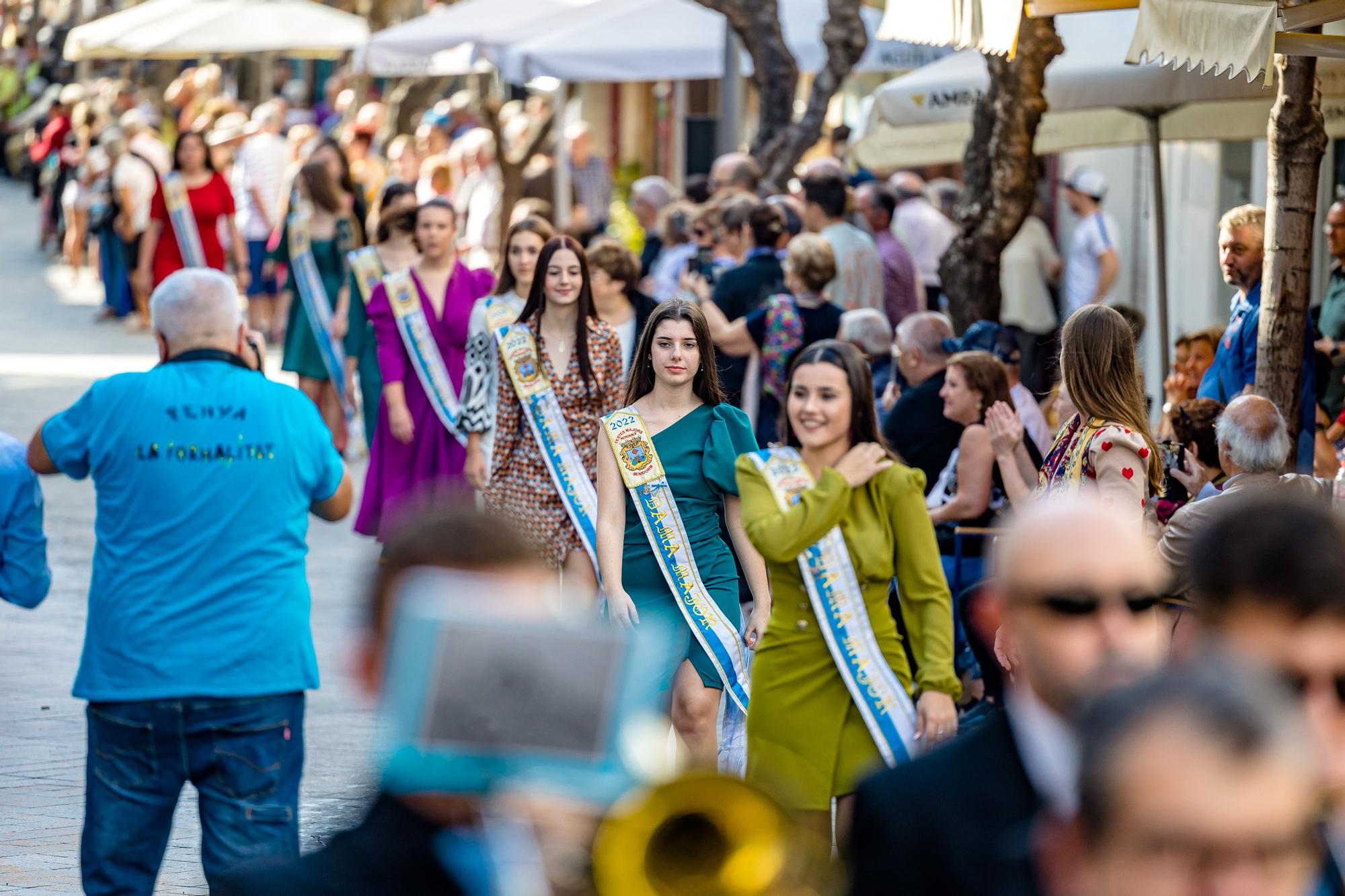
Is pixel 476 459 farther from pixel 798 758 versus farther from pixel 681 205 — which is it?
pixel 681 205

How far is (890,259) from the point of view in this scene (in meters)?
12.2

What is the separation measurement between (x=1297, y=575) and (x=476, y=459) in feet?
19.6

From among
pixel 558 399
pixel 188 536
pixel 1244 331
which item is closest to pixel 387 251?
pixel 558 399

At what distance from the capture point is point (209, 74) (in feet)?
88.4

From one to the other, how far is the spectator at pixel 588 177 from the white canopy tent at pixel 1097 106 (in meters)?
6.69

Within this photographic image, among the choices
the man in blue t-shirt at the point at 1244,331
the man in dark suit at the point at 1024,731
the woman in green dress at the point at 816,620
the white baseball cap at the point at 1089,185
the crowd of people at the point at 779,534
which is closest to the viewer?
the crowd of people at the point at 779,534

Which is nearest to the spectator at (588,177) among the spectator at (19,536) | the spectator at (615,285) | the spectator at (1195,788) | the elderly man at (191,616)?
the spectator at (615,285)

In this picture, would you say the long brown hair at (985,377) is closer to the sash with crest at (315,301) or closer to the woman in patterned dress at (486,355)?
the woman in patterned dress at (486,355)

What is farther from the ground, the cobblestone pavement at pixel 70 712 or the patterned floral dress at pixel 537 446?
the patterned floral dress at pixel 537 446

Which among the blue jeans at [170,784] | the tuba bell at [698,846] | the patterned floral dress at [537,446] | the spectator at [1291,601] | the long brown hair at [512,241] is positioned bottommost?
the blue jeans at [170,784]

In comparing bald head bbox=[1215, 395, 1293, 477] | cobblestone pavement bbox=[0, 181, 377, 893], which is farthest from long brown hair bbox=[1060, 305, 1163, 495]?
cobblestone pavement bbox=[0, 181, 377, 893]

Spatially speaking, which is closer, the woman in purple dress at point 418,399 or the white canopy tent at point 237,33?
the woman in purple dress at point 418,399

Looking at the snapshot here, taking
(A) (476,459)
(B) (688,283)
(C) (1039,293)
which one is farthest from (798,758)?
(C) (1039,293)

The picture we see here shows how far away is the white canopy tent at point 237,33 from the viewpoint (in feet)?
81.4
